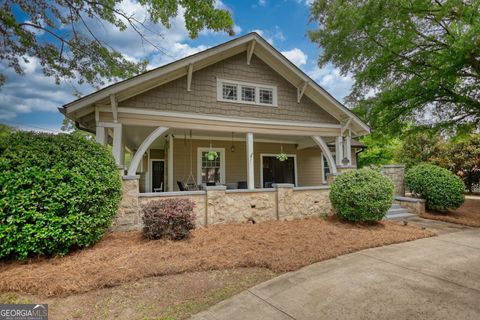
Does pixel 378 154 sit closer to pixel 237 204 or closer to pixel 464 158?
pixel 464 158

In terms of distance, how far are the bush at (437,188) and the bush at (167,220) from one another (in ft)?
29.9

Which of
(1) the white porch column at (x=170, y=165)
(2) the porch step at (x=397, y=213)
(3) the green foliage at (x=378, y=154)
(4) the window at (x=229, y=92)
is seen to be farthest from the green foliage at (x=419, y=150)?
(1) the white porch column at (x=170, y=165)

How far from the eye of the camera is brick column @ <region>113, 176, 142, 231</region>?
237 inches

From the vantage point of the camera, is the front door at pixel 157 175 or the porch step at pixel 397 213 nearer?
the porch step at pixel 397 213

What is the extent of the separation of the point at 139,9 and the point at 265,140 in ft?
24.3

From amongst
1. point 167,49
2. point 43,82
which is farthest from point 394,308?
point 43,82

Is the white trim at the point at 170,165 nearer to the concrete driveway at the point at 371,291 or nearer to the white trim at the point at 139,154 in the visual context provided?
the white trim at the point at 139,154

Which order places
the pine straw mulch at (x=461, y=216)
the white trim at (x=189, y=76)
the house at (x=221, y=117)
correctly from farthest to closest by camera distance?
the pine straw mulch at (x=461, y=216) < the white trim at (x=189, y=76) < the house at (x=221, y=117)

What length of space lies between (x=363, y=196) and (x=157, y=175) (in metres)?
9.61

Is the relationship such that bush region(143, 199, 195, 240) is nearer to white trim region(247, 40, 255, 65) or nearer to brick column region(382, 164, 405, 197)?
white trim region(247, 40, 255, 65)

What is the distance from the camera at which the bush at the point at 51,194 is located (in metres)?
3.83

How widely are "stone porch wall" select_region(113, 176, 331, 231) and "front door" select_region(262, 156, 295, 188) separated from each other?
12.6 feet

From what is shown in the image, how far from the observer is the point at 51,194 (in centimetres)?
410

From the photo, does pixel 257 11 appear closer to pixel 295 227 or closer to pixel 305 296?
pixel 295 227
